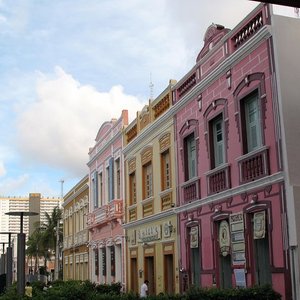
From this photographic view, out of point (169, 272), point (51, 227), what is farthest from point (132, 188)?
point (51, 227)

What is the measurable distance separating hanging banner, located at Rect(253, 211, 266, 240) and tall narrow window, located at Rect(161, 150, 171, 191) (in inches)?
272

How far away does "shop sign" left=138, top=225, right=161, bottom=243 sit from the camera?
71.0ft

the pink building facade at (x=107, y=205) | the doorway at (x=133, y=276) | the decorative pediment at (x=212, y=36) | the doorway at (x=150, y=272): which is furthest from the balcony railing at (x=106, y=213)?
the decorative pediment at (x=212, y=36)

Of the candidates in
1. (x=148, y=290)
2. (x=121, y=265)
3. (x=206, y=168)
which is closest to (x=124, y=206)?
(x=121, y=265)

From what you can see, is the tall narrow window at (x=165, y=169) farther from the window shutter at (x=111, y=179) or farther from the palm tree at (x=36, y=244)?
the palm tree at (x=36, y=244)

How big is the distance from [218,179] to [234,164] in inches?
47.4

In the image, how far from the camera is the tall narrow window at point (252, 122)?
14.7 meters

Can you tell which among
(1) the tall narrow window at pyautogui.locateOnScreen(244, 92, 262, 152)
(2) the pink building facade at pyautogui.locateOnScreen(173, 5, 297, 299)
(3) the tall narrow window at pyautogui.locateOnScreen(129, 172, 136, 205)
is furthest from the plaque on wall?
(3) the tall narrow window at pyautogui.locateOnScreen(129, 172, 136, 205)

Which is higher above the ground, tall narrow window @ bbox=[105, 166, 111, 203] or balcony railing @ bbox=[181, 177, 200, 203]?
tall narrow window @ bbox=[105, 166, 111, 203]

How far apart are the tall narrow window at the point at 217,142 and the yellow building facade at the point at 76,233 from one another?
20.5 m

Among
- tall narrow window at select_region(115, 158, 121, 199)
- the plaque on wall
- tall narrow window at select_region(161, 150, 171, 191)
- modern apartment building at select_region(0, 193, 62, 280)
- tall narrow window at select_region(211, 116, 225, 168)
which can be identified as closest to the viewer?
the plaque on wall

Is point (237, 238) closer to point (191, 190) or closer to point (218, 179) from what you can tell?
point (218, 179)

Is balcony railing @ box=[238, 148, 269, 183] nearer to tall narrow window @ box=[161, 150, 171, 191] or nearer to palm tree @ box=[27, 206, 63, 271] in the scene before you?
tall narrow window @ box=[161, 150, 171, 191]

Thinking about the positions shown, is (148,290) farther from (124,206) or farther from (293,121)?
(293,121)
